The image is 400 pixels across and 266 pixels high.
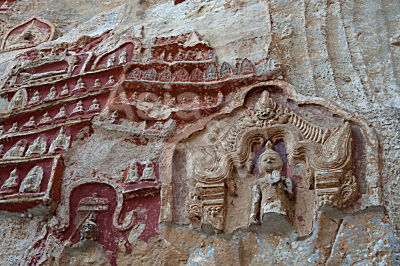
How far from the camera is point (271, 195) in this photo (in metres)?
3.06

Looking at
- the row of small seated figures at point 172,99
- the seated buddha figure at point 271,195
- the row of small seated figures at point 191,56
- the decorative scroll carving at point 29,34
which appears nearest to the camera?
the seated buddha figure at point 271,195

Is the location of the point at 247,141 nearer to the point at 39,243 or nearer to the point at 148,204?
the point at 148,204

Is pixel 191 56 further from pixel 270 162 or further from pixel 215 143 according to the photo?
pixel 270 162

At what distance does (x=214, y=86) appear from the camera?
3.99 metres

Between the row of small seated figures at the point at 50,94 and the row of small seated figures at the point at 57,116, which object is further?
the row of small seated figures at the point at 50,94

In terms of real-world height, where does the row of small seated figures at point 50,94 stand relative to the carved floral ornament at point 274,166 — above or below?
above

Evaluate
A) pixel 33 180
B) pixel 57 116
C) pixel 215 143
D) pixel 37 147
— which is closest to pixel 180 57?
pixel 215 143

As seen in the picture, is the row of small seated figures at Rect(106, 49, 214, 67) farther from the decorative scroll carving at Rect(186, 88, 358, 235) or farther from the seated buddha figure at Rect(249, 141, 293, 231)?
the seated buddha figure at Rect(249, 141, 293, 231)

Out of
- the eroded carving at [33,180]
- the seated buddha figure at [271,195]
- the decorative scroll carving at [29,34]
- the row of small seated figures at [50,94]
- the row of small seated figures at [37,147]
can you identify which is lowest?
the seated buddha figure at [271,195]

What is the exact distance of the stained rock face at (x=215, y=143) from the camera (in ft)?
9.98

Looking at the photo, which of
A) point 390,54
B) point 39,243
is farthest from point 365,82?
point 39,243

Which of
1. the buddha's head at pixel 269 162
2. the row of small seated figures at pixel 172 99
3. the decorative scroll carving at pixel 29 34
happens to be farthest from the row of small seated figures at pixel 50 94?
the buddha's head at pixel 269 162

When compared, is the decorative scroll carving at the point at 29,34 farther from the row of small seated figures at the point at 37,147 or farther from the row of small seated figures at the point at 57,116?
the row of small seated figures at the point at 37,147

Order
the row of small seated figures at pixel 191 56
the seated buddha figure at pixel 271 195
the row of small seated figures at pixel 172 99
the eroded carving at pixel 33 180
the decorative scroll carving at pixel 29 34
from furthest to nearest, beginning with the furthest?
the decorative scroll carving at pixel 29 34
the row of small seated figures at pixel 191 56
the row of small seated figures at pixel 172 99
the eroded carving at pixel 33 180
the seated buddha figure at pixel 271 195
